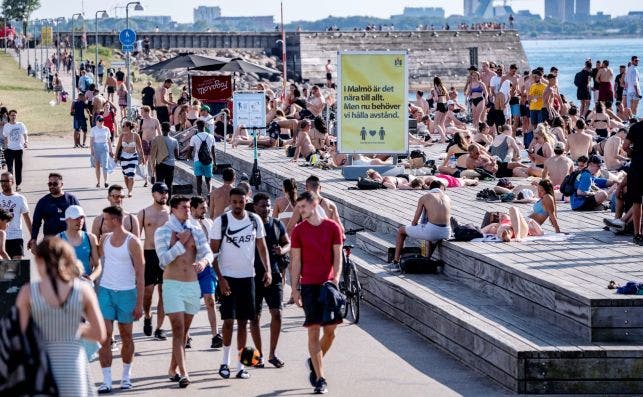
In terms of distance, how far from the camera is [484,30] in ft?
434

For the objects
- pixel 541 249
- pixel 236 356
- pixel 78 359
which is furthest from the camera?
pixel 541 249

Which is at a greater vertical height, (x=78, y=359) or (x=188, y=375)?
(x=78, y=359)

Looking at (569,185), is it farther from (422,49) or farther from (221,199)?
(422,49)

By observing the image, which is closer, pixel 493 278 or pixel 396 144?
pixel 493 278

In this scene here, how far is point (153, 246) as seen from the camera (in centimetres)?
1355

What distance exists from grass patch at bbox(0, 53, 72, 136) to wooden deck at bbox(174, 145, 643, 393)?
29.6 metres

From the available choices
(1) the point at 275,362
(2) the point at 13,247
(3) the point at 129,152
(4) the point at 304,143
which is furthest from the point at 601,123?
(1) the point at 275,362

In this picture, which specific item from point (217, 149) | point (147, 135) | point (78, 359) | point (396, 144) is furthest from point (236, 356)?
point (217, 149)

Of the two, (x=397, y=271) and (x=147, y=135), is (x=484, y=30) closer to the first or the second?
(x=147, y=135)

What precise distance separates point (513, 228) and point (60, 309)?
8805mm

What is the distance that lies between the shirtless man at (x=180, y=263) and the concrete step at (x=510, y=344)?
2.56 m

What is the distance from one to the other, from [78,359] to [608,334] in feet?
18.3

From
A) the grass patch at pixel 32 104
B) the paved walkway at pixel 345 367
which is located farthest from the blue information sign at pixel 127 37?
the paved walkway at pixel 345 367

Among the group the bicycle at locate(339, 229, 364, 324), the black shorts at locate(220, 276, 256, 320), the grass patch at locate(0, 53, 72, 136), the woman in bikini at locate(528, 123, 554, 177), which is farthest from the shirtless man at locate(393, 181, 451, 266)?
the grass patch at locate(0, 53, 72, 136)
